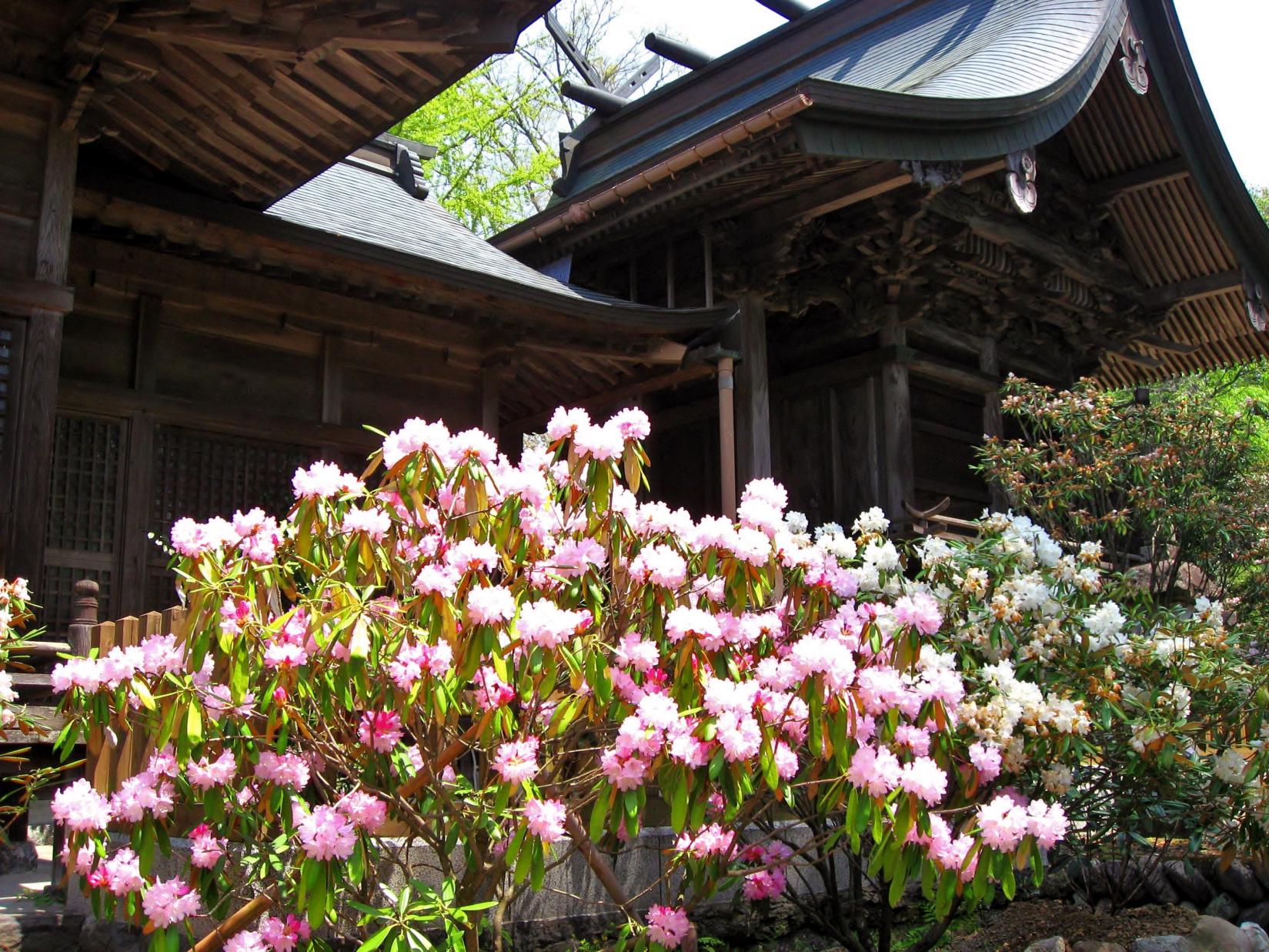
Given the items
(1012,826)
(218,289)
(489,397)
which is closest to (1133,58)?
(489,397)

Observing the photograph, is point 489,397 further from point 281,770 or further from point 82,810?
point 82,810

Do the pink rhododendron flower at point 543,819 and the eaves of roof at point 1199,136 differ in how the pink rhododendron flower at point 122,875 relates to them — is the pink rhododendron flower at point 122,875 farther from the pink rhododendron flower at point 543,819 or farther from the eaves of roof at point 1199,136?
the eaves of roof at point 1199,136

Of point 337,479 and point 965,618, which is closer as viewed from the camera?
point 337,479

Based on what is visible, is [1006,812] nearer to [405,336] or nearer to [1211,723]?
[1211,723]

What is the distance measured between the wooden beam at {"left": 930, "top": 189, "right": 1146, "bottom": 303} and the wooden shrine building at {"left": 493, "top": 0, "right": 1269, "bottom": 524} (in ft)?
0.09

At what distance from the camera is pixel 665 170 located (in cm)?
816

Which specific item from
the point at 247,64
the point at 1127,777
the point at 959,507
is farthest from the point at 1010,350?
the point at 247,64

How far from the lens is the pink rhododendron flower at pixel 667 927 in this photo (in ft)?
12.1

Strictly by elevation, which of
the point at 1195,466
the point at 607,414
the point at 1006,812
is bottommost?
the point at 1006,812

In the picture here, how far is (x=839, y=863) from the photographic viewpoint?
254 inches

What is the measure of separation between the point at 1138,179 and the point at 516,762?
378 inches

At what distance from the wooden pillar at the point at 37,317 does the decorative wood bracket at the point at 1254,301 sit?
960cm

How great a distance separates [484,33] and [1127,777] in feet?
14.6

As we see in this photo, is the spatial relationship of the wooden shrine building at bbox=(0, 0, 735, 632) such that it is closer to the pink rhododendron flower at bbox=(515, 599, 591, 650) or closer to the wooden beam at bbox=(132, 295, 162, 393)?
the wooden beam at bbox=(132, 295, 162, 393)
